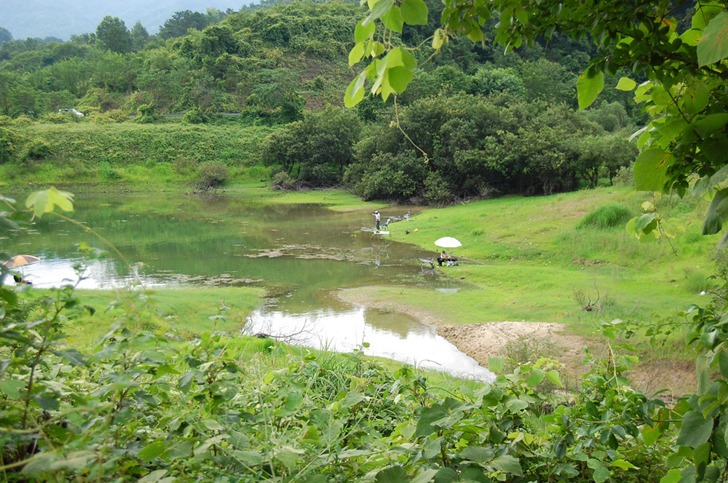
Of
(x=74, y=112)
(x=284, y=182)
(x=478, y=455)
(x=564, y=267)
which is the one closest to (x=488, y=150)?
(x=564, y=267)

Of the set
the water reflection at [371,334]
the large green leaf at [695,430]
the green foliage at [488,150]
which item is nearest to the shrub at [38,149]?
the green foliage at [488,150]

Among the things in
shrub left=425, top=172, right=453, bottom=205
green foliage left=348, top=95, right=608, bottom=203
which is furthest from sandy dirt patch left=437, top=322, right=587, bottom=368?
shrub left=425, top=172, right=453, bottom=205

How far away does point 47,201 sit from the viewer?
106 centimetres

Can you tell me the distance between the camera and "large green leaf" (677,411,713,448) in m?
1.32

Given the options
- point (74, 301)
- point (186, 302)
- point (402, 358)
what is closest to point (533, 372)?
point (74, 301)

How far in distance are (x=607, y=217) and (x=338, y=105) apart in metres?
43.8

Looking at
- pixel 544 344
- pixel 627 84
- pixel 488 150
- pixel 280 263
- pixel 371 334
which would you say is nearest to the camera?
pixel 627 84

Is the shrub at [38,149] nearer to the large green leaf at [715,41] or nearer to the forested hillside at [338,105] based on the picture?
the forested hillside at [338,105]

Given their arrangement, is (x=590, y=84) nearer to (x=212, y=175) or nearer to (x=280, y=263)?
(x=280, y=263)

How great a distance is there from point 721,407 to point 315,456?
3.60 ft

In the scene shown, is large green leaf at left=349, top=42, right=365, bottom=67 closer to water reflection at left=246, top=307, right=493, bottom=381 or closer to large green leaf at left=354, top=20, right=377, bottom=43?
large green leaf at left=354, top=20, right=377, bottom=43

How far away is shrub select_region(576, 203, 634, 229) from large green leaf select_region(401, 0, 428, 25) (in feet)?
74.4

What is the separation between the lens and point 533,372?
6.84 feet

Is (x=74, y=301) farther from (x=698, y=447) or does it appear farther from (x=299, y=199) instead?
(x=299, y=199)
